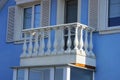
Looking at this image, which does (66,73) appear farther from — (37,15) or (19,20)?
(19,20)

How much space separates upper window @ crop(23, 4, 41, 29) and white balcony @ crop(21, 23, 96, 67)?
1513 mm

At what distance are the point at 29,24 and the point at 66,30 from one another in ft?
7.40

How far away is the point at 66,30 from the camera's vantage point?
1443 centimetres

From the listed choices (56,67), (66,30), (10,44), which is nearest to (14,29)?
(10,44)

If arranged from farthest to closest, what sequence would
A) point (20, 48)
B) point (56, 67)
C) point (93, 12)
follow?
point (20, 48) → point (93, 12) → point (56, 67)

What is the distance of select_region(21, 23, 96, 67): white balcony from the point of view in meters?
13.2

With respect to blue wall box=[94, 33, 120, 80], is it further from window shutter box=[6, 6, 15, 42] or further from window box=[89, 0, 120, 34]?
window shutter box=[6, 6, 15, 42]

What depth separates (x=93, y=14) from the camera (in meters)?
14.1

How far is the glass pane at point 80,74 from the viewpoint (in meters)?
13.1

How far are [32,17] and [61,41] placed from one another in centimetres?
290

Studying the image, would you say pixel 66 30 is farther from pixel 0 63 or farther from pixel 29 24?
pixel 0 63

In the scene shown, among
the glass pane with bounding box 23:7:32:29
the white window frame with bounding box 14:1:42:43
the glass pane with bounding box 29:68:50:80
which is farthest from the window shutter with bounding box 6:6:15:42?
the glass pane with bounding box 29:68:50:80

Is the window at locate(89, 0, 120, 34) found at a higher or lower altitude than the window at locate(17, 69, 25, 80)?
higher

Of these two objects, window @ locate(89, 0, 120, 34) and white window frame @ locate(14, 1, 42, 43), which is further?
white window frame @ locate(14, 1, 42, 43)
